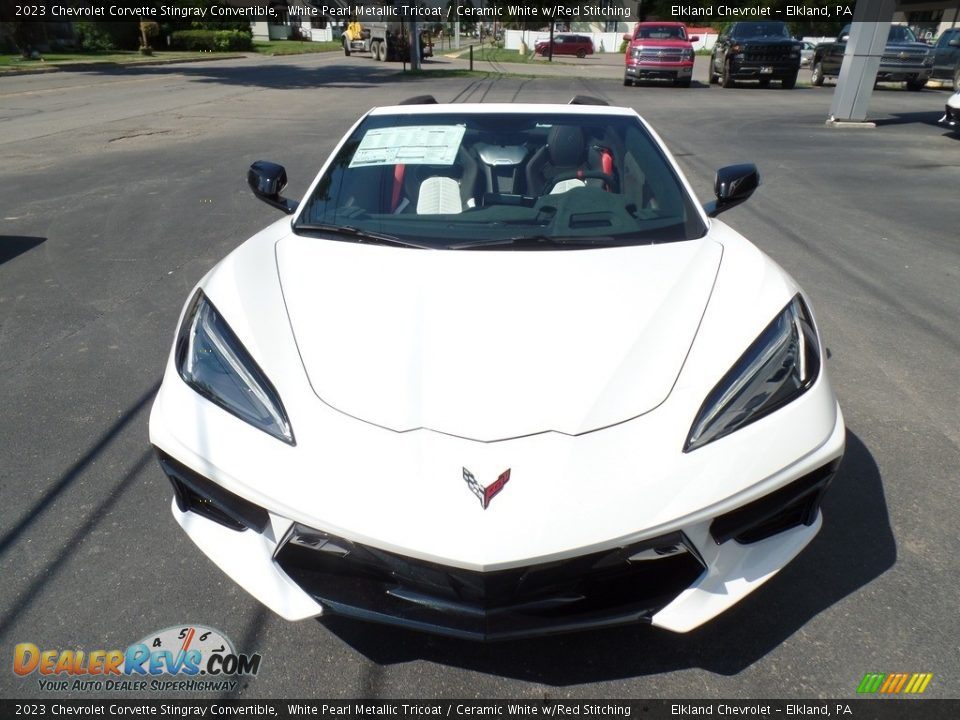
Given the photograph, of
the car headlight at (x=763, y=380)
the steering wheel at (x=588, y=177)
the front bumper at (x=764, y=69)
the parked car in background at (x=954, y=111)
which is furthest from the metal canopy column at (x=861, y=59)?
the car headlight at (x=763, y=380)

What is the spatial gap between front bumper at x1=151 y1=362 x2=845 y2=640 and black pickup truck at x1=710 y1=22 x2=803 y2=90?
21.7 metres

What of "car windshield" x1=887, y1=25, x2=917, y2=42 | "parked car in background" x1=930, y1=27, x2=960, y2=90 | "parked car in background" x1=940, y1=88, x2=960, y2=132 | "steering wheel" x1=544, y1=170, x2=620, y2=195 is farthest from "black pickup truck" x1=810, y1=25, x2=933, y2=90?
"steering wheel" x1=544, y1=170, x2=620, y2=195

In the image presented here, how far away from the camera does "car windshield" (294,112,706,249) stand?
2795 millimetres

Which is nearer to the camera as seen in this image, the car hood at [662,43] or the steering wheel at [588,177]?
the steering wheel at [588,177]

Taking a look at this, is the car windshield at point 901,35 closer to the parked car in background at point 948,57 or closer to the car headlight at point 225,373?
the parked car in background at point 948,57

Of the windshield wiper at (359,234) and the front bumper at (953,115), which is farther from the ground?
the windshield wiper at (359,234)

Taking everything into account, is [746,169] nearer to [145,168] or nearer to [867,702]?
[867,702]

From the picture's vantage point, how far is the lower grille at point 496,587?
1.73 meters

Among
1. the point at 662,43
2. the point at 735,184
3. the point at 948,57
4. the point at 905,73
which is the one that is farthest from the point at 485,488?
the point at 948,57

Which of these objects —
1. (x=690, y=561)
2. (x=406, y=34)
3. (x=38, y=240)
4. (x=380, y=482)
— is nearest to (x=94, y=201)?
(x=38, y=240)

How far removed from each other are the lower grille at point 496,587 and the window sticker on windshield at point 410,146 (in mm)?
1945

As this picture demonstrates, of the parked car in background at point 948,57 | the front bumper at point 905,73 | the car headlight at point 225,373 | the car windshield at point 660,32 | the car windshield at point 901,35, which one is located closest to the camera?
the car headlight at point 225,373

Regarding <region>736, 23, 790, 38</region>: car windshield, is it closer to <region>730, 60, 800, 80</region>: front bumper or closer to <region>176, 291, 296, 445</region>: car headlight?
<region>730, 60, 800, 80</region>: front bumper

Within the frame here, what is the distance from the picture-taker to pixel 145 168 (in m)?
9.00
